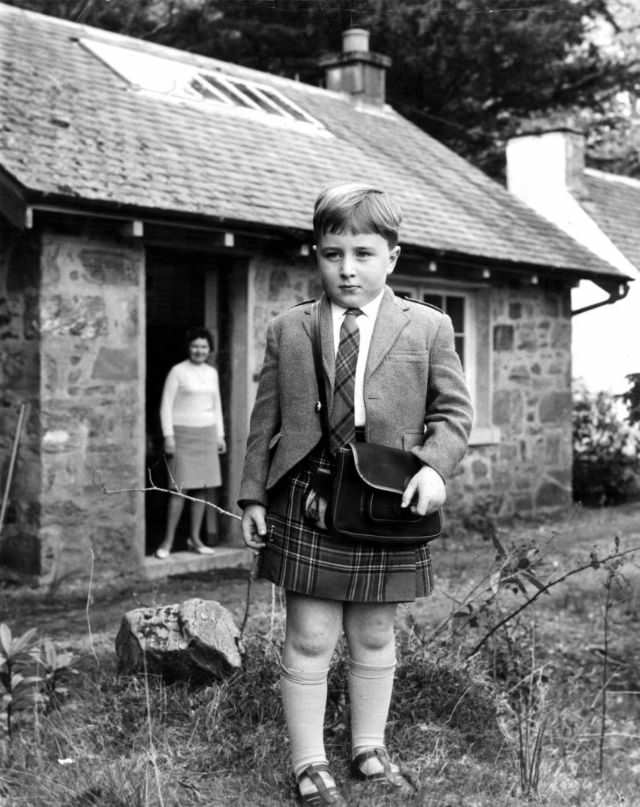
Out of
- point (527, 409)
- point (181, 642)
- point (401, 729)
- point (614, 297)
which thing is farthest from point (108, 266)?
point (614, 297)

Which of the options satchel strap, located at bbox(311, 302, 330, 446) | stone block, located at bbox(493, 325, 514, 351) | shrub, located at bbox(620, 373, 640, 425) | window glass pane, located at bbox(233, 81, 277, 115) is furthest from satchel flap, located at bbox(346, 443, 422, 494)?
window glass pane, located at bbox(233, 81, 277, 115)

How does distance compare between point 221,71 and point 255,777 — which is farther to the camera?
point 221,71

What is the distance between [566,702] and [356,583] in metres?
1.88

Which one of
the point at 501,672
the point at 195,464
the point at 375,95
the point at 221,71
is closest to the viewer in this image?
the point at 501,672

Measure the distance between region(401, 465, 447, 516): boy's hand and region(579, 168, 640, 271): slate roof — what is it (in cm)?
1072

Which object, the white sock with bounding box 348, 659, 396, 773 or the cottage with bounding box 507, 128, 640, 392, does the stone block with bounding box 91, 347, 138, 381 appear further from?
the cottage with bounding box 507, 128, 640, 392

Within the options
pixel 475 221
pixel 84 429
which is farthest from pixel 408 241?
pixel 84 429

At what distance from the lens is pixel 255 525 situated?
3.14m

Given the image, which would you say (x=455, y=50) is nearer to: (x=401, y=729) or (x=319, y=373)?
(x=401, y=729)

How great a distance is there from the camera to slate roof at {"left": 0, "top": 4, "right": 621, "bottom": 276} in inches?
284

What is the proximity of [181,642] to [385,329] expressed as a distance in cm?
149

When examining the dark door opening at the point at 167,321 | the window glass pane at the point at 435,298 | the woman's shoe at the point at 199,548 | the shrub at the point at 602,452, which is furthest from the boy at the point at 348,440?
the shrub at the point at 602,452

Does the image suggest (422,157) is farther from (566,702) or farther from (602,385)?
(566,702)

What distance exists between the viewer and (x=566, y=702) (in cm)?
452
